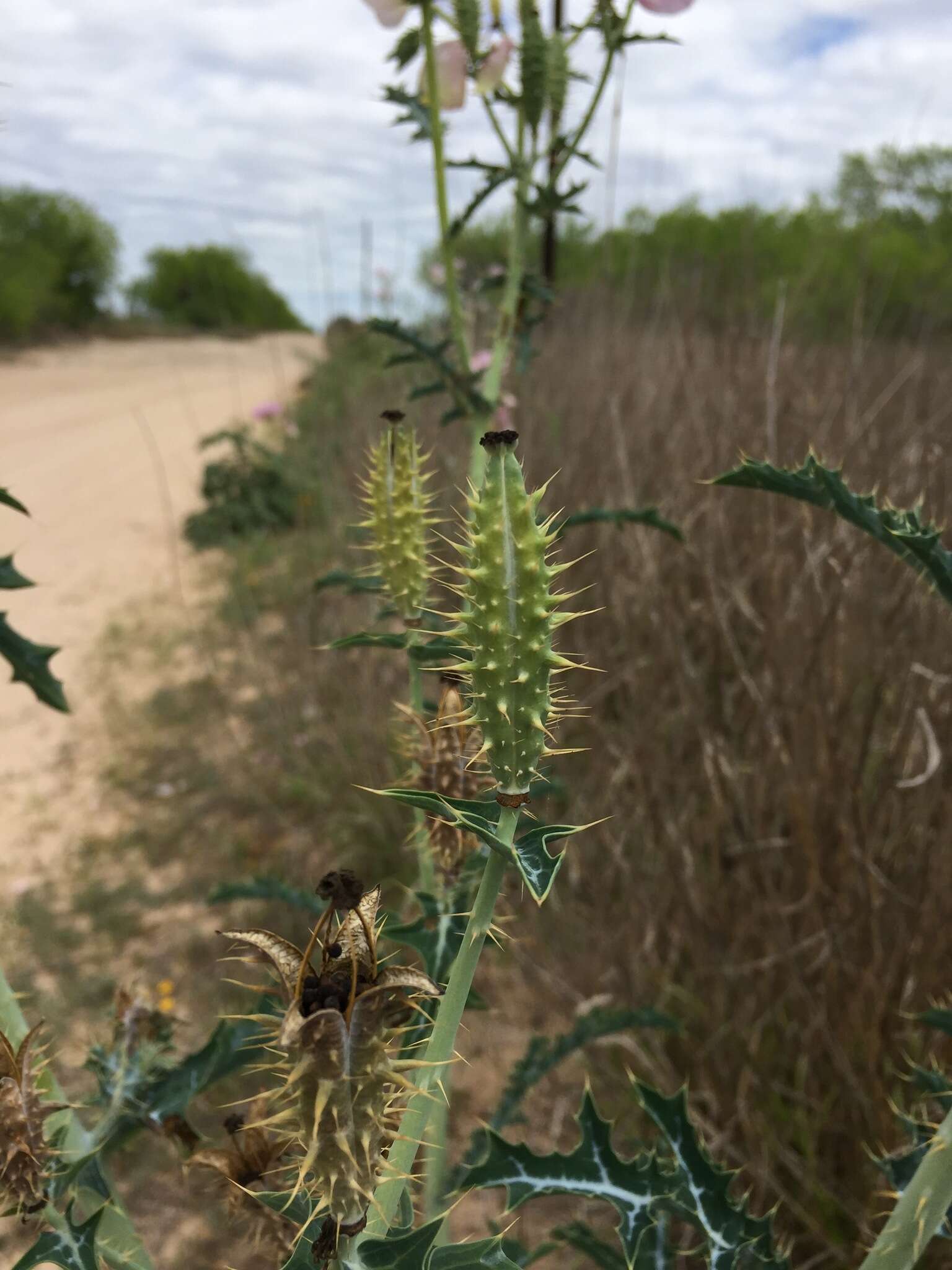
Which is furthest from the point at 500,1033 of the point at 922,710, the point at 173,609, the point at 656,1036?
the point at 173,609

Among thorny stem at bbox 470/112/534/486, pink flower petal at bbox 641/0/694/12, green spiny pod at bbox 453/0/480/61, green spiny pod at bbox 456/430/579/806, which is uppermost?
pink flower petal at bbox 641/0/694/12

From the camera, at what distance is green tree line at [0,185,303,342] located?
1466cm

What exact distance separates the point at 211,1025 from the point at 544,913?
980mm

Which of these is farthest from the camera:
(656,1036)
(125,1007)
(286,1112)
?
(656,1036)

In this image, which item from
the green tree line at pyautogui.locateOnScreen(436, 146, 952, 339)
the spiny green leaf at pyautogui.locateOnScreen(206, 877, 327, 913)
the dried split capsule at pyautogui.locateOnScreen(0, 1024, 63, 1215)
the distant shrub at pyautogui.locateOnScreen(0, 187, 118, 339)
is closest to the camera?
the dried split capsule at pyautogui.locateOnScreen(0, 1024, 63, 1215)

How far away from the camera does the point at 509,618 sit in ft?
1.59

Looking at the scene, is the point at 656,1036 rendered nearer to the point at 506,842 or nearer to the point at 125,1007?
the point at 125,1007

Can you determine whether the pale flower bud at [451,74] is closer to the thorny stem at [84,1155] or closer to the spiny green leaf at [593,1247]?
the thorny stem at [84,1155]

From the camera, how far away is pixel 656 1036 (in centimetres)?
186

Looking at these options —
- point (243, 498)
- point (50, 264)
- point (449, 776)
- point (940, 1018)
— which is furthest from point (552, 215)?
point (50, 264)

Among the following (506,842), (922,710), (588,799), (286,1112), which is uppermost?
(506,842)

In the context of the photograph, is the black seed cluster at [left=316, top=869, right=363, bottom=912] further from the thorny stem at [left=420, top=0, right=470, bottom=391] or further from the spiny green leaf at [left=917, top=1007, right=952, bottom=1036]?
the thorny stem at [left=420, top=0, right=470, bottom=391]

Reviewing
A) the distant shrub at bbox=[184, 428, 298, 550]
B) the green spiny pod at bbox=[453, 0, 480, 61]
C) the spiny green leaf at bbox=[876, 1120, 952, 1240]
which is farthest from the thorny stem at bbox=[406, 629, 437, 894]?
the distant shrub at bbox=[184, 428, 298, 550]

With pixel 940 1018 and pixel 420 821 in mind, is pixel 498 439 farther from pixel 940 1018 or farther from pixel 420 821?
pixel 940 1018
